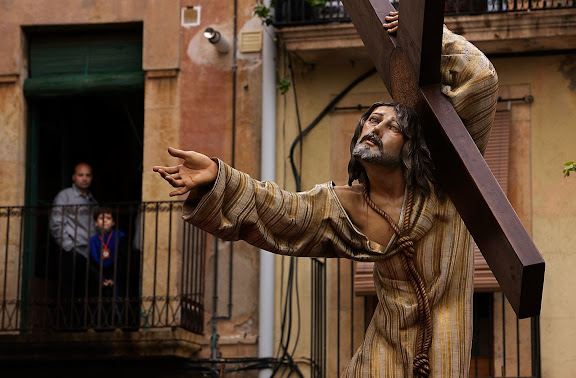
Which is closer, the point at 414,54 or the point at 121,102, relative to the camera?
the point at 414,54

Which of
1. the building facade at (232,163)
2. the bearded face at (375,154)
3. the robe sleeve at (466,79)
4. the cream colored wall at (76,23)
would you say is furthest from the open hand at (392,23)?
the cream colored wall at (76,23)

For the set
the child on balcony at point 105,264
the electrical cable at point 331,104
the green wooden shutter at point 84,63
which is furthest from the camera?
the green wooden shutter at point 84,63

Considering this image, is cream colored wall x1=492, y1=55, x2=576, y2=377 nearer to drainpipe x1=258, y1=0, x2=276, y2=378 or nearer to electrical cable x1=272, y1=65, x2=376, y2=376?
electrical cable x1=272, y1=65, x2=376, y2=376

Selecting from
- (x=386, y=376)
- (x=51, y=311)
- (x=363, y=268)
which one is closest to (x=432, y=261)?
(x=386, y=376)

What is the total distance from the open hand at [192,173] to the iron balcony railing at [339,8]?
7031mm

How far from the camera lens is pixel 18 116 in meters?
15.1

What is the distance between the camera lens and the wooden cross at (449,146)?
656 centimetres

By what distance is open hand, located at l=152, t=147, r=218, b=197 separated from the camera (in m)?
6.99

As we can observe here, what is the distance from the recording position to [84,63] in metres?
15.1

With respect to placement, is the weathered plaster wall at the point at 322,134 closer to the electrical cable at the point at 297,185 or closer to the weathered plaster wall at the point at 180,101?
the electrical cable at the point at 297,185

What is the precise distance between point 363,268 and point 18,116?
360cm

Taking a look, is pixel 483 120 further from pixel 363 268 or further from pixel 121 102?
pixel 121 102

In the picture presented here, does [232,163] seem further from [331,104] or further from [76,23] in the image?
[76,23]

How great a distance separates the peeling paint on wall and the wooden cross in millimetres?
6817
